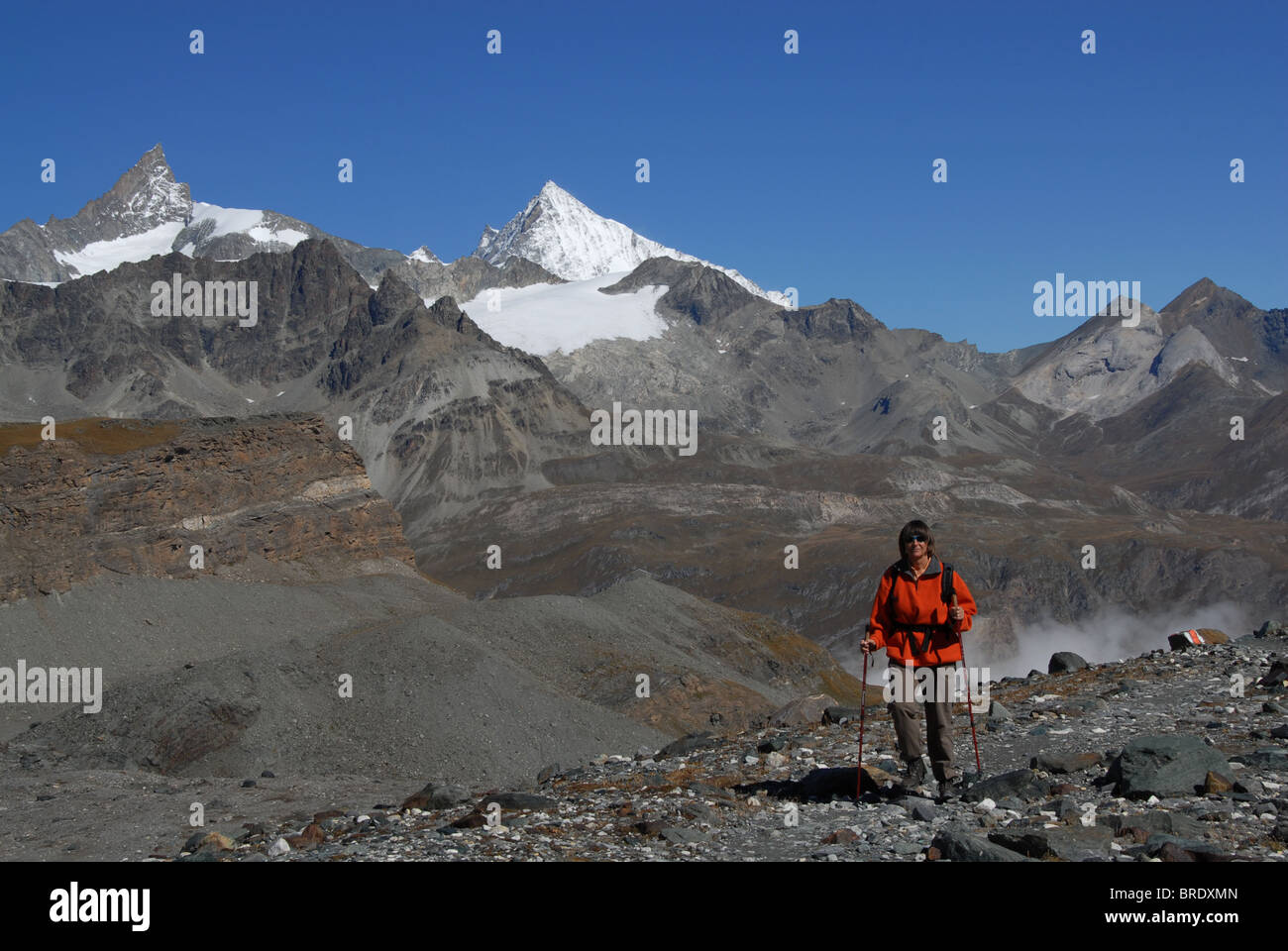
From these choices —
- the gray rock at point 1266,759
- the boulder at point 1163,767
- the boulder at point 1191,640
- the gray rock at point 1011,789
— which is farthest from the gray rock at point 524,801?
the boulder at point 1191,640

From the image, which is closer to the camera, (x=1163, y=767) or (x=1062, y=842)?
(x=1062, y=842)

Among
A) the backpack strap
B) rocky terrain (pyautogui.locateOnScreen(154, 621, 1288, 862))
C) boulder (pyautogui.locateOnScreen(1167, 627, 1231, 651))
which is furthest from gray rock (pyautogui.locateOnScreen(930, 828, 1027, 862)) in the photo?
boulder (pyautogui.locateOnScreen(1167, 627, 1231, 651))

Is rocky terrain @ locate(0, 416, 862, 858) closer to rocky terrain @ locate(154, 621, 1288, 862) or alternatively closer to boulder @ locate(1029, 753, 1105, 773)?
rocky terrain @ locate(154, 621, 1288, 862)

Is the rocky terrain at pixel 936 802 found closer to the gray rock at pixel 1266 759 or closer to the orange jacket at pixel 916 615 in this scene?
the gray rock at pixel 1266 759

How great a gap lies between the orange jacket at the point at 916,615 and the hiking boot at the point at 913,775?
4.14 feet

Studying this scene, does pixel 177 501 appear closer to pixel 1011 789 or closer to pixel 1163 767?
pixel 1011 789

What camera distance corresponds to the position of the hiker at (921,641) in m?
13.8

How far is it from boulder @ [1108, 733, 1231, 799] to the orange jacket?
2196 millimetres

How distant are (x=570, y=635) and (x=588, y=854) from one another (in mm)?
45064

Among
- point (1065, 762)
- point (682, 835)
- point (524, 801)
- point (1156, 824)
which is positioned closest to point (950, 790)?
point (1065, 762)

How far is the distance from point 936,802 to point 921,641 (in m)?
1.87

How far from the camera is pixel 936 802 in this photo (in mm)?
13680

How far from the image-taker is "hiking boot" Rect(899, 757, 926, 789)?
14.1 metres
